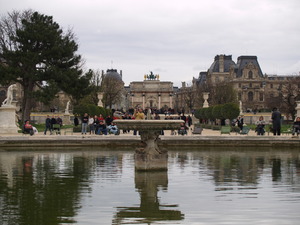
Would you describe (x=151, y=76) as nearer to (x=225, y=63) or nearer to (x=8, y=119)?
(x=225, y=63)

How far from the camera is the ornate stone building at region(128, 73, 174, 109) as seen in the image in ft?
446

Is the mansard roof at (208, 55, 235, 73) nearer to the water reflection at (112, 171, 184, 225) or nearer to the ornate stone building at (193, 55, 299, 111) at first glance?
the ornate stone building at (193, 55, 299, 111)

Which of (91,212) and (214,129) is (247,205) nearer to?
(91,212)

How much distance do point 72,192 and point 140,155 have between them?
11.6 ft

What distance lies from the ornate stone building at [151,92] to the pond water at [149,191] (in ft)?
386

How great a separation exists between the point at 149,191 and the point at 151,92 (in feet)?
412

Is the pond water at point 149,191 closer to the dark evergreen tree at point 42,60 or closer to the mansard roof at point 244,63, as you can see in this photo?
the dark evergreen tree at point 42,60

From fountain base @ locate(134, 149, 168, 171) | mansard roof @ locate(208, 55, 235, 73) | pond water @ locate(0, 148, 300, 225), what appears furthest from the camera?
mansard roof @ locate(208, 55, 235, 73)

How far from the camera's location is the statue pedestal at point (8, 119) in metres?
32.9

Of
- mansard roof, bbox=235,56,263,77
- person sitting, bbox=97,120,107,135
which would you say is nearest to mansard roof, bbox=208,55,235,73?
mansard roof, bbox=235,56,263,77

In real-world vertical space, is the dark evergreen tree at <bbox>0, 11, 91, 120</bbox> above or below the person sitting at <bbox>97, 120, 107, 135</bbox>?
above

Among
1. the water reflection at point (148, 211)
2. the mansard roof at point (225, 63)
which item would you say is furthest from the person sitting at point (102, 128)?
the mansard roof at point (225, 63)

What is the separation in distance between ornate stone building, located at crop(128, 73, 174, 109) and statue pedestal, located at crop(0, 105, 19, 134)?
4018 inches

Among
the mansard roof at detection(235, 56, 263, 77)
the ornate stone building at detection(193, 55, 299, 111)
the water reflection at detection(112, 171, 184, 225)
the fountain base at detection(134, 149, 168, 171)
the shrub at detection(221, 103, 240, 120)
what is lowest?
the water reflection at detection(112, 171, 184, 225)
